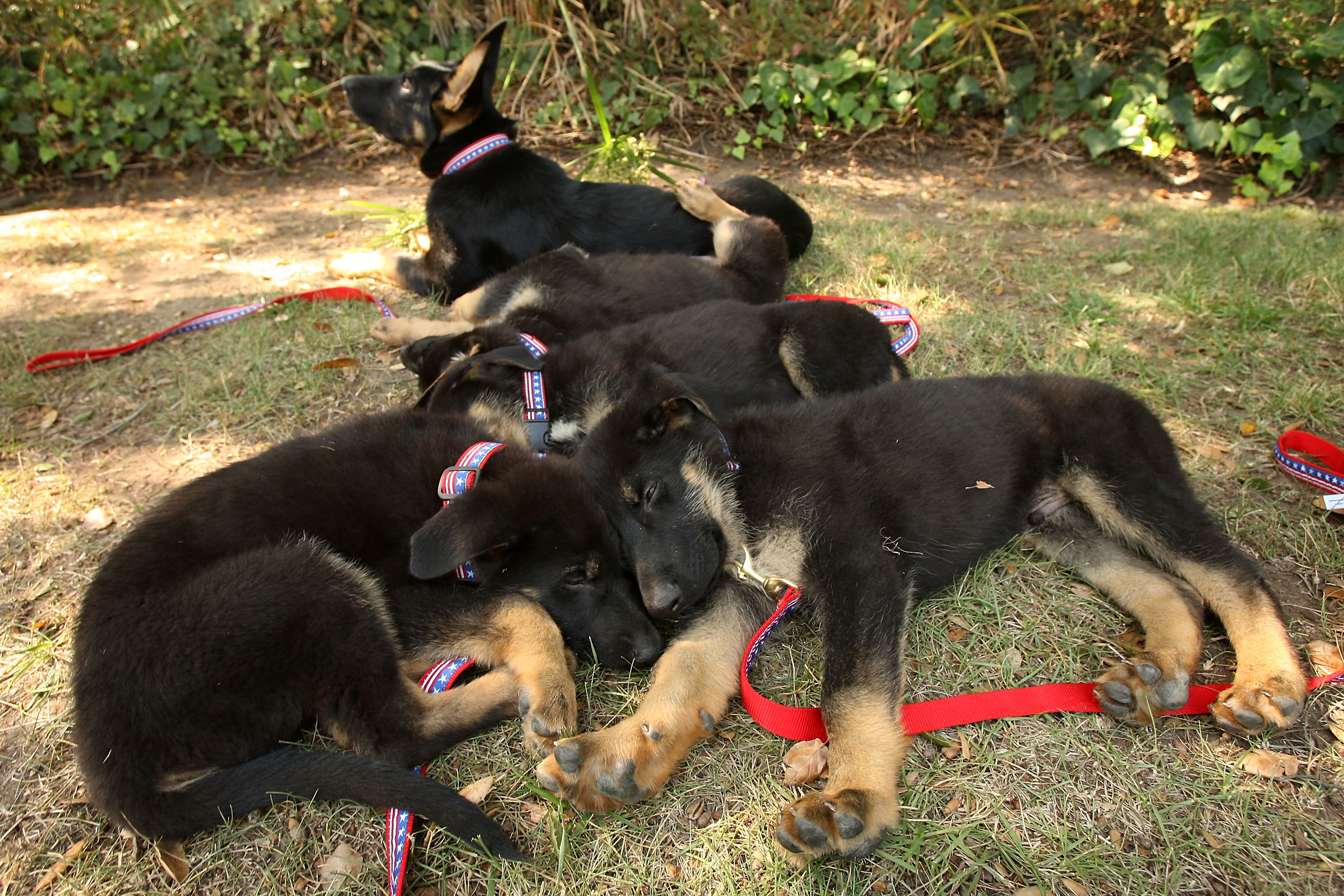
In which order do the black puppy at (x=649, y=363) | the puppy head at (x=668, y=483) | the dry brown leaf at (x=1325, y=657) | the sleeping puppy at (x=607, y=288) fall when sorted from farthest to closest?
the sleeping puppy at (x=607, y=288), the black puppy at (x=649, y=363), the puppy head at (x=668, y=483), the dry brown leaf at (x=1325, y=657)

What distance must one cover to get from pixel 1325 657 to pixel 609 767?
2.60 m

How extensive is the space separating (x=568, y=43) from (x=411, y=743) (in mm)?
8364

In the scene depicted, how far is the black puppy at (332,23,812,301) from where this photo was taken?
5.46 m

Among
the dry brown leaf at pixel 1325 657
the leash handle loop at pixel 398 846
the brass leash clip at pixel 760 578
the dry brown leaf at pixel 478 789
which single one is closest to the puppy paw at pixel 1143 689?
the dry brown leaf at pixel 1325 657

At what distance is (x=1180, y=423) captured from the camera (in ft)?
13.0

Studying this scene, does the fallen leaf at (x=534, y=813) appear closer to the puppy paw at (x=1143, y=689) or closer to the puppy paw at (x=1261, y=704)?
the puppy paw at (x=1143, y=689)

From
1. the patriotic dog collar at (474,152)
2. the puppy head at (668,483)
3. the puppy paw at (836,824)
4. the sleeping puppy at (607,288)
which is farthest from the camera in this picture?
the patriotic dog collar at (474,152)

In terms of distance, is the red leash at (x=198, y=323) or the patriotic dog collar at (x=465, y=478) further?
the red leash at (x=198, y=323)

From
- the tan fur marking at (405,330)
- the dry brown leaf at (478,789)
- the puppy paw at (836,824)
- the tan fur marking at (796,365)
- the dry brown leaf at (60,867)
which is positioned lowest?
the dry brown leaf at (60,867)

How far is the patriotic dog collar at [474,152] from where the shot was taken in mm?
5672

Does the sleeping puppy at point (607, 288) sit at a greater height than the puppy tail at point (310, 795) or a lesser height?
greater

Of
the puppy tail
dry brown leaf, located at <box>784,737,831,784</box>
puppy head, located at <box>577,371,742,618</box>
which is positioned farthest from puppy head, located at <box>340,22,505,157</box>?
dry brown leaf, located at <box>784,737,831,784</box>

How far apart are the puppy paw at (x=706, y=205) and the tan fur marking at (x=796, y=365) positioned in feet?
5.45

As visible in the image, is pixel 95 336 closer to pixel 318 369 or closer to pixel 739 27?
pixel 318 369
